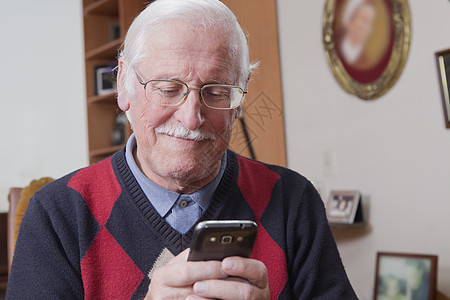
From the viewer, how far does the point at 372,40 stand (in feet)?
7.27

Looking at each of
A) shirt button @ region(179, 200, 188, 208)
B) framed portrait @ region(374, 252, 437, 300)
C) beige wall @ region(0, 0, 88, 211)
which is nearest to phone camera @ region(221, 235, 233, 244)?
shirt button @ region(179, 200, 188, 208)

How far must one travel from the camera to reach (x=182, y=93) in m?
0.79

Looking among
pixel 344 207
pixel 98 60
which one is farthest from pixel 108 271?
pixel 98 60

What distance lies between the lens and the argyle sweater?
871mm

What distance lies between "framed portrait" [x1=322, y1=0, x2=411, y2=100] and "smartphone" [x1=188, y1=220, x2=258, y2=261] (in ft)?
5.45

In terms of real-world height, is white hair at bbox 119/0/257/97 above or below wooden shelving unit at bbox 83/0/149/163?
below

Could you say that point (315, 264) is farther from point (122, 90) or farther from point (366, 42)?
point (366, 42)

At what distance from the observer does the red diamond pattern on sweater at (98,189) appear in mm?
938

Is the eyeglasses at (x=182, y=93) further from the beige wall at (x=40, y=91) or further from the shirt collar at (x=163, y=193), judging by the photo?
the beige wall at (x=40, y=91)

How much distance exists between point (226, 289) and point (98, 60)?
10.7 ft

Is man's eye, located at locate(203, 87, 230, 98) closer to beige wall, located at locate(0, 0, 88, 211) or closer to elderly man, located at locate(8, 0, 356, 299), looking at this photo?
elderly man, located at locate(8, 0, 356, 299)

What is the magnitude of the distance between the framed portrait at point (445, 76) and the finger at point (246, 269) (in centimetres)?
146

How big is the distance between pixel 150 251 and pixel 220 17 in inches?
16.7

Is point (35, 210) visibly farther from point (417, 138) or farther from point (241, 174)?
point (417, 138)
